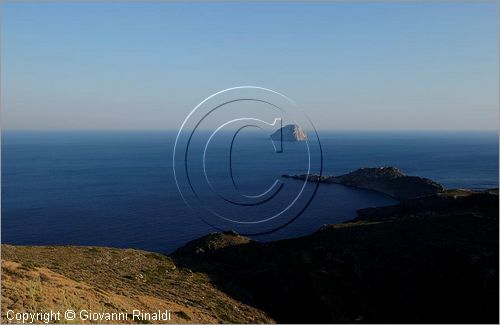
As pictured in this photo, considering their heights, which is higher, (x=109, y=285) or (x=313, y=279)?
(x=109, y=285)

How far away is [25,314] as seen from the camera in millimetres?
30938

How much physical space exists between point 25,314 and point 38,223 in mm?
113294

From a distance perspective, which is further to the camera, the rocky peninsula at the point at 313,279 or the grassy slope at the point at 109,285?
the rocky peninsula at the point at 313,279

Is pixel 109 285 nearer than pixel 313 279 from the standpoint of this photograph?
Yes

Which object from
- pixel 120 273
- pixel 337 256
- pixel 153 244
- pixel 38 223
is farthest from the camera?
pixel 38 223

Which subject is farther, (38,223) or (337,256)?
(38,223)

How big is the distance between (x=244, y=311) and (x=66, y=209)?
118 metres

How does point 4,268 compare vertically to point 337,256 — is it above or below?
above

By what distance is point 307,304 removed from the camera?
59.8 metres

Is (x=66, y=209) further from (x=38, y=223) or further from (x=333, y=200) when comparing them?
(x=333, y=200)

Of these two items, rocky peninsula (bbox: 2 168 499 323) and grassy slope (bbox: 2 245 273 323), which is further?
rocky peninsula (bbox: 2 168 499 323)

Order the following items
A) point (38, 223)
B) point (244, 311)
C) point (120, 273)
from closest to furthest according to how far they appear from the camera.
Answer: point (244, 311), point (120, 273), point (38, 223)

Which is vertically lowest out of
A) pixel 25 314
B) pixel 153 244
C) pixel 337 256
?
pixel 153 244

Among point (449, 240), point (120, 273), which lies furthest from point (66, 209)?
point (449, 240)
